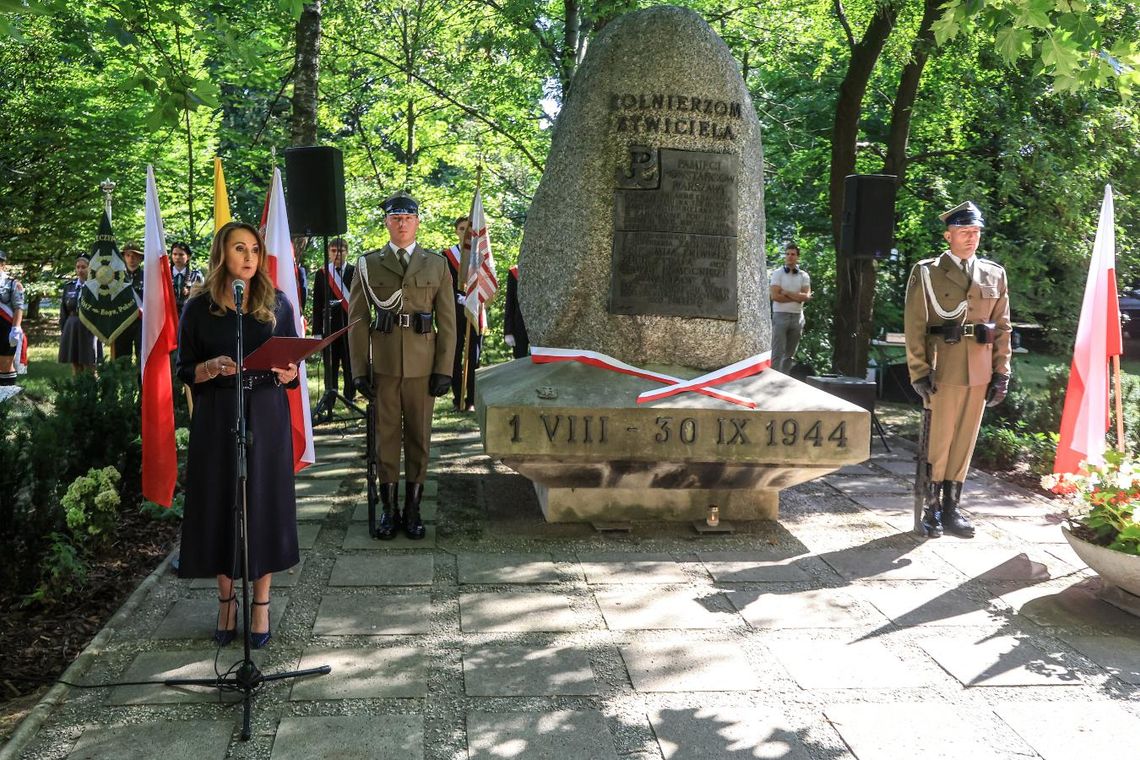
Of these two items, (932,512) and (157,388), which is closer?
(157,388)

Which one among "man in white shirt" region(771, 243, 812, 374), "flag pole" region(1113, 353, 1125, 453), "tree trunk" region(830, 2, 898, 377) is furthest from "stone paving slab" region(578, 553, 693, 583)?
"man in white shirt" region(771, 243, 812, 374)

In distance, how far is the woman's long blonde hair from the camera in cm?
428

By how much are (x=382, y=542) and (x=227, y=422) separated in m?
1.98

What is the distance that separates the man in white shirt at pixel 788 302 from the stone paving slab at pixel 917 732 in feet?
29.7

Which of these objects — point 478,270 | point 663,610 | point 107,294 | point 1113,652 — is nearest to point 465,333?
point 478,270

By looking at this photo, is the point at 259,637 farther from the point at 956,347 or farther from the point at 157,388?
the point at 956,347

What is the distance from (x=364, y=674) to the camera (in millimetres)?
4117

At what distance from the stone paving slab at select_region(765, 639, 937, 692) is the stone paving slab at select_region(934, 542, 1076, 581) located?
4.77ft

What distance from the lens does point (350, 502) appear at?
7.14 metres

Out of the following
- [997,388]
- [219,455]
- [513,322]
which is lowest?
[219,455]

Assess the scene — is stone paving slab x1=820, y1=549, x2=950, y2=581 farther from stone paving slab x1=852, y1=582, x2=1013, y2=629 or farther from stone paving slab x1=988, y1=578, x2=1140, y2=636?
stone paving slab x1=988, y1=578, x2=1140, y2=636

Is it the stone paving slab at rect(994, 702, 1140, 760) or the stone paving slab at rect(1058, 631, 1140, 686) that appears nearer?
the stone paving slab at rect(994, 702, 1140, 760)

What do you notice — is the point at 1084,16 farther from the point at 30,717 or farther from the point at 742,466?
the point at 30,717

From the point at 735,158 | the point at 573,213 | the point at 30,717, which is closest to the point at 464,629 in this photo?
the point at 30,717
